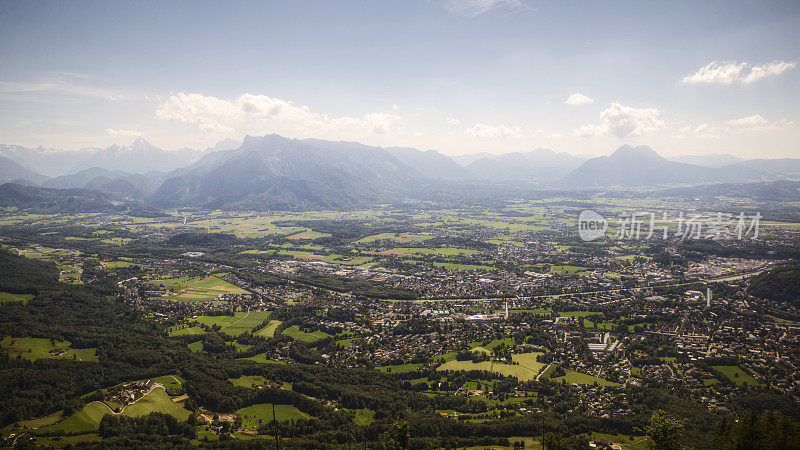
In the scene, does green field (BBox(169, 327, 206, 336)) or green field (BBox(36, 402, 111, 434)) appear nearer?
green field (BBox(36, 402, 111, 434))

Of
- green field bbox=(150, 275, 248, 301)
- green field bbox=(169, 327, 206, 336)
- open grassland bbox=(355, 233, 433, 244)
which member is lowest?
green field bbox=(169, 327, 206, 336)

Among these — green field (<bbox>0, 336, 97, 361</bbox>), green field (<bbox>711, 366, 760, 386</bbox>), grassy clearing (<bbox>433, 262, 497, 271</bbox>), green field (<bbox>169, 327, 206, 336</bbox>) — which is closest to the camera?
green field (<bbox>711, 366, 760, 386</bbox>)

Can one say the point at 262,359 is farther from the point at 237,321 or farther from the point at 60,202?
the point at 60,202

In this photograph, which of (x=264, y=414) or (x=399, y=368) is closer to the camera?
(x=264, y=414)

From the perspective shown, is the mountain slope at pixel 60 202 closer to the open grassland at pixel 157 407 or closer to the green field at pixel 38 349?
the green field at pixel 38 349

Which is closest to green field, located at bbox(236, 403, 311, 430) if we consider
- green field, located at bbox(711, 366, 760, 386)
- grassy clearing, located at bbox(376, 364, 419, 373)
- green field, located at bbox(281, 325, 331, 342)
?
grassy clearing, located at bbox(376, 364, 419, 373)

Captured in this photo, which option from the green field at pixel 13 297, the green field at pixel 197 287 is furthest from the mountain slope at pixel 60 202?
the green field at pixel 13 297

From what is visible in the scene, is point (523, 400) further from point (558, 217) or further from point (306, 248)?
point (558, 217)

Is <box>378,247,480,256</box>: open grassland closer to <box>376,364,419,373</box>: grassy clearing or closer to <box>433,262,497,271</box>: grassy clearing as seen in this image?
<box>433,262,497,271</box>: grassy clearing

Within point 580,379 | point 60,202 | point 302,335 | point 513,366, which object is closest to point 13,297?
point 302,335
